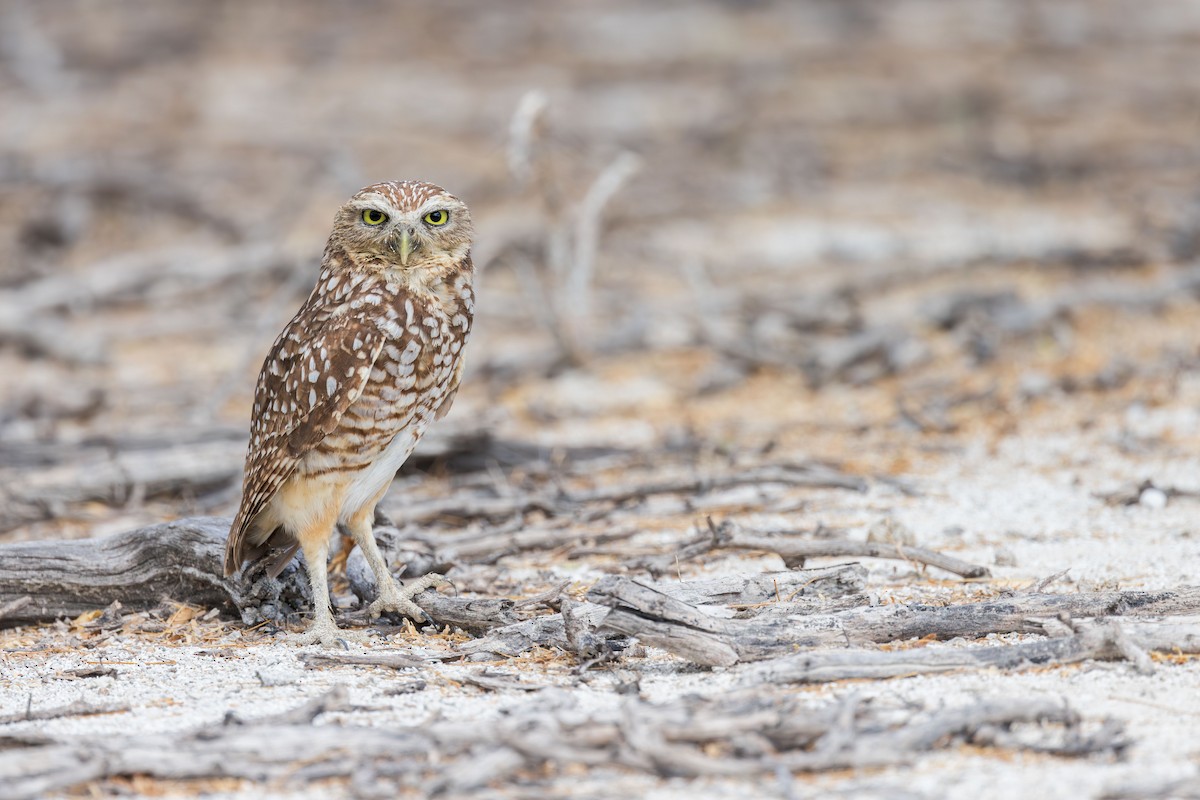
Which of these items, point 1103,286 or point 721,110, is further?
point 721,110

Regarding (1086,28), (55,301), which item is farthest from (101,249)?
(1086,28)

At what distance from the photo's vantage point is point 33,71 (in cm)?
1688

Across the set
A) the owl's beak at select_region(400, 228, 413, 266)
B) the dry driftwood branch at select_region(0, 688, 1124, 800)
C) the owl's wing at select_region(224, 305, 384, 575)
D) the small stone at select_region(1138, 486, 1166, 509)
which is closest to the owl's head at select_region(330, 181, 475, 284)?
the owl's beak at select_region(400, 228, 413, 266)

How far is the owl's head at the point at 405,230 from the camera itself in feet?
16.0

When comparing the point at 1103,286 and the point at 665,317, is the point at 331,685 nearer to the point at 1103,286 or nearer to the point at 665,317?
the point at 665,317

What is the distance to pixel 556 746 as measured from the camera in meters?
3.40

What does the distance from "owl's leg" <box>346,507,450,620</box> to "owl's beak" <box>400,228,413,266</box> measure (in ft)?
3.07

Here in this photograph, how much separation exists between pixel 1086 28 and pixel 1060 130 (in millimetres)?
3786

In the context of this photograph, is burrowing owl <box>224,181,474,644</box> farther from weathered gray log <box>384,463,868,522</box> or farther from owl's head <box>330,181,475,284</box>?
weathered gray log <box>384,463,868,522</box>

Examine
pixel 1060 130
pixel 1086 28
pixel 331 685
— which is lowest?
pixel 331 685

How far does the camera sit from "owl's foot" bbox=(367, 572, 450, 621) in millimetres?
4934

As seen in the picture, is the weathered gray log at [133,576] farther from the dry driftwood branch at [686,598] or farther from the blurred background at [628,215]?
the blurred background at [628,215]

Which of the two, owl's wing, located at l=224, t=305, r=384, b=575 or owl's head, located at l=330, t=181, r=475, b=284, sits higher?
owl's head, located at l=330, t=181, r=475, b=284

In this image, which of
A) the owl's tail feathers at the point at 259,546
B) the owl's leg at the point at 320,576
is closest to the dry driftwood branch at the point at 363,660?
the owl's leg at the point at 320,576
